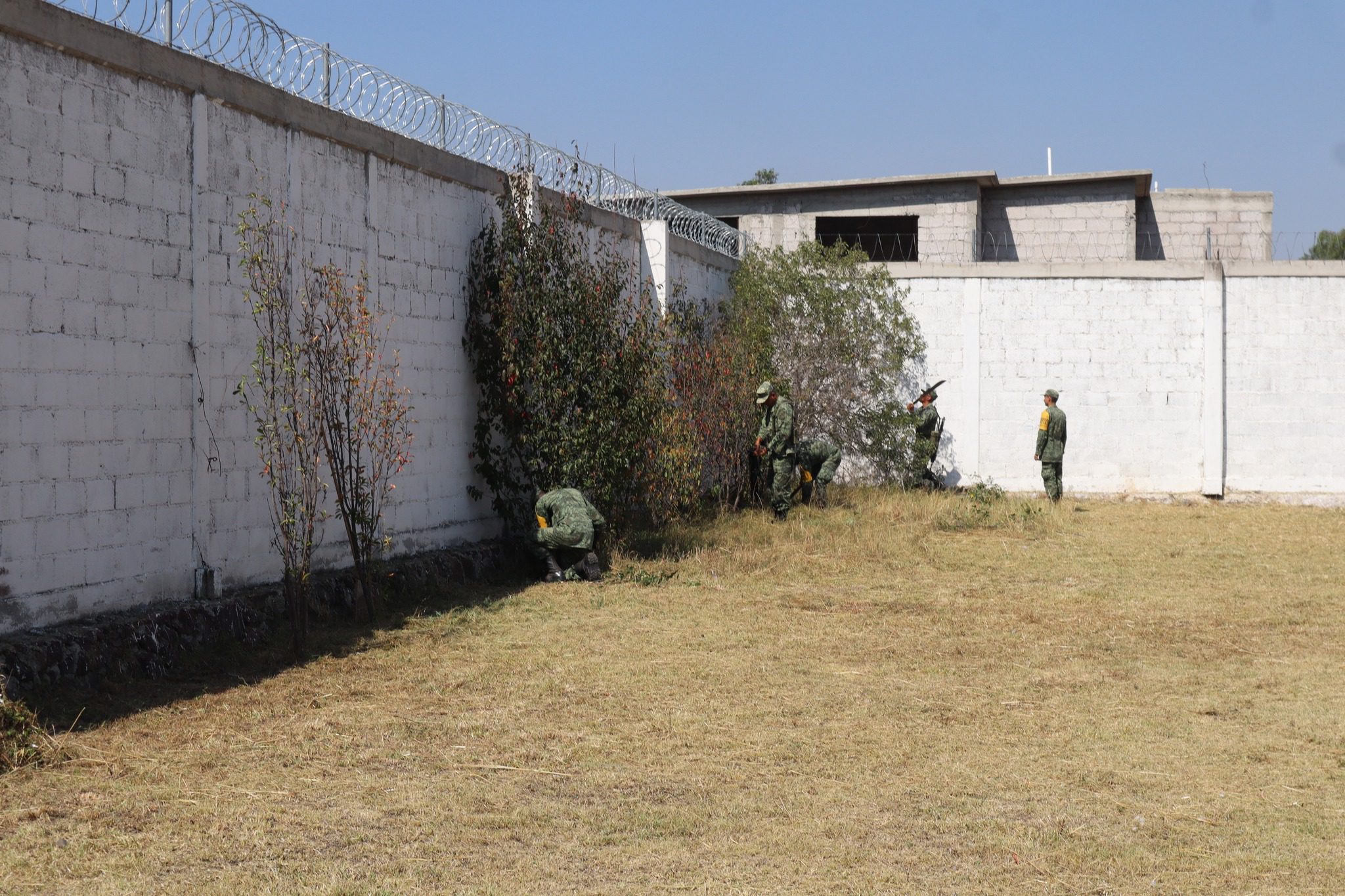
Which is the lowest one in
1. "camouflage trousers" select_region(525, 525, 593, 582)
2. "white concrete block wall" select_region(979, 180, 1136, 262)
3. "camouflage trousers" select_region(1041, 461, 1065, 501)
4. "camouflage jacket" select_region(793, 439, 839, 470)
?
"camouflage trousers" select_region(525, 525, 593, 582)

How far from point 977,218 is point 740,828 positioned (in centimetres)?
1798

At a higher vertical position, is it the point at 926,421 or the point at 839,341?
the point at 839,341

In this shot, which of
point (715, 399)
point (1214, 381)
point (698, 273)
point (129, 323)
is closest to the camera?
point (129, 323)

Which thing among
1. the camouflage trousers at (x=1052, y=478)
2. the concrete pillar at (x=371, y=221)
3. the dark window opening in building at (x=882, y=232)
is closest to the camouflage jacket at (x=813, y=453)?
the camouflage trousers at (x=1052, y=478)

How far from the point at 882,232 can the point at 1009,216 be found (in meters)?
2.41

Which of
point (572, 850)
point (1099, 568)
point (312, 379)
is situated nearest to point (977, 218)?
point (1099, 568)

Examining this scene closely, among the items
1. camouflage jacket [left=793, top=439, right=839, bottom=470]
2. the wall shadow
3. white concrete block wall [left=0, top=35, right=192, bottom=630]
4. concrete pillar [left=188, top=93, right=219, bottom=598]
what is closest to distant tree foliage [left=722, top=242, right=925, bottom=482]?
camouflage jacket [left=793, top=439, right=839, bottom=470]

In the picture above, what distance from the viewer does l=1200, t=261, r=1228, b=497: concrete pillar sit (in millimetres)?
16672

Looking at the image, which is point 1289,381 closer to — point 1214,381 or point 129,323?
point 1214,381

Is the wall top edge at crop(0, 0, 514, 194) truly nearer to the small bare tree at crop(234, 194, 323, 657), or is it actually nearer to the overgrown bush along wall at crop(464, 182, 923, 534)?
the small bare tree at crop(234, 194, 323, 657)

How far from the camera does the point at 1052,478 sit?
51.9ft

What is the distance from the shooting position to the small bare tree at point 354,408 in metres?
7.54

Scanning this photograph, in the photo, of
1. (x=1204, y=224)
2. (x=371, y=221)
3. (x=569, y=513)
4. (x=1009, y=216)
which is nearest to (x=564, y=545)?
(x=569, y=513)

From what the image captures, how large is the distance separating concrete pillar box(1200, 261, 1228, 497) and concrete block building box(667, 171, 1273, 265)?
146 inches
